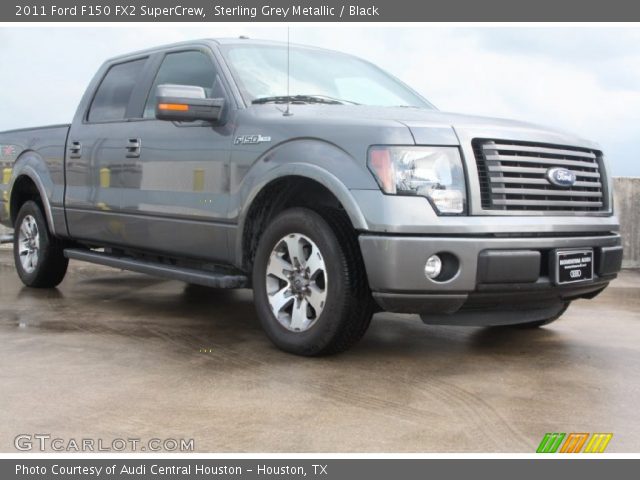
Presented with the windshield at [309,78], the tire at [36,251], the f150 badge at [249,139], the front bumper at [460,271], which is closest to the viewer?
the front bumper at [460,271]

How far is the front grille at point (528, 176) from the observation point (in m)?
4.13

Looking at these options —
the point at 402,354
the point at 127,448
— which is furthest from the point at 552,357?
the point at 127,448

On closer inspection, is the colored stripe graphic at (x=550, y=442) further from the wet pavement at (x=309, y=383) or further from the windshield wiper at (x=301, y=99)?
the windshield wiper at (x=301, y=99)

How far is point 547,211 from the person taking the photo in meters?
4.30

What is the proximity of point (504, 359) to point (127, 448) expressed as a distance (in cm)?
239

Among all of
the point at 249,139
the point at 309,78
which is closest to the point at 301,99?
the point at 309,78

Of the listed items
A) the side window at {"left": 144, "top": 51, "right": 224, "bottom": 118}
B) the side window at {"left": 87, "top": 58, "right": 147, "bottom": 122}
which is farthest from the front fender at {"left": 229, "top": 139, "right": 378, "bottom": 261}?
the side window at {"left": 87, "top": 58, "right": 147, "bottom": 122}

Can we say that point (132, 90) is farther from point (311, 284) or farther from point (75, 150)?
point (311, 284)

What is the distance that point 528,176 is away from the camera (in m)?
4.27

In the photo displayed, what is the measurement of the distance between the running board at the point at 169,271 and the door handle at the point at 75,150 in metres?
0.77

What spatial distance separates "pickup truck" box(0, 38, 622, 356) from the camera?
403 centimetres

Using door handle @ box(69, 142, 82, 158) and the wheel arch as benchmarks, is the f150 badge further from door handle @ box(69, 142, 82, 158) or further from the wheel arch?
door handle @ box(69, 142, 82, 158)

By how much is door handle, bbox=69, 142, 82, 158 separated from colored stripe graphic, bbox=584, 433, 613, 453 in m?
4.62

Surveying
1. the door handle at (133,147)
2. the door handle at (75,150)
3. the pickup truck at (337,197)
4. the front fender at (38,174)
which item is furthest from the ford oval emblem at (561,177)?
the front fender at (38,174)
